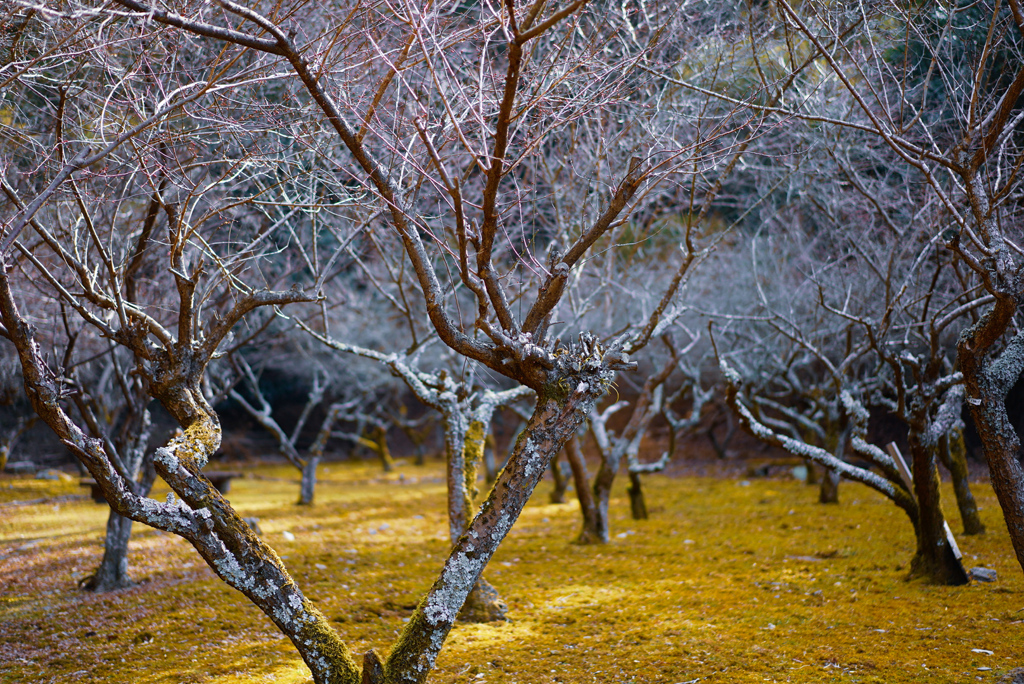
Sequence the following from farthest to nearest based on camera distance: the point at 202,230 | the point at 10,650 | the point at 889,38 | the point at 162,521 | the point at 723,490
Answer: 1. the point at 723,490
2. the point at 202,230
3. the point at 889,38
4. the point at 10,650
5. the point at 162,521

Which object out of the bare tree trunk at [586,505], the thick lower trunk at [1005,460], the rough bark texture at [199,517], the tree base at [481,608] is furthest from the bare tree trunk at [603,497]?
the rough bark texture at [199,517]

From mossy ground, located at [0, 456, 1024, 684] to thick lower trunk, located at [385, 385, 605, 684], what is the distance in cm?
104

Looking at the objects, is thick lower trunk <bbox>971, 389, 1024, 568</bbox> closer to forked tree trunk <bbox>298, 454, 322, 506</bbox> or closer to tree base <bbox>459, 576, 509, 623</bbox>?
tree base <bbox>459, 576, 509, 623</bbox>

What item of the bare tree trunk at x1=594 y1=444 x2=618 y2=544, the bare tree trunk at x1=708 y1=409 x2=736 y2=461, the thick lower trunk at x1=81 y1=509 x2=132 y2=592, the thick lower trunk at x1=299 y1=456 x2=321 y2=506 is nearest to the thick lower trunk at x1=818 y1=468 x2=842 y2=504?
the bare tree trunk at x1=594 y1=444 x2=618 y2=544

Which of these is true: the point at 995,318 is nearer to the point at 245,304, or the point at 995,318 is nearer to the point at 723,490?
the point at 245,304

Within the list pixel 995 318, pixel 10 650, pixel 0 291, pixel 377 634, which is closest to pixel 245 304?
pixel 0 291

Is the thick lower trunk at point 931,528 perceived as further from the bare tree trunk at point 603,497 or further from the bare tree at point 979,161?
the bare tree trunk at point 603,497

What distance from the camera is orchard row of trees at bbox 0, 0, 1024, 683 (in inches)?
143

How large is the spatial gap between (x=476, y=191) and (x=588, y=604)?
15.2 feet

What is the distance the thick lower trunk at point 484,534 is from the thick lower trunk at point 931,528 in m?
3.78

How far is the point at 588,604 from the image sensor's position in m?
6.35

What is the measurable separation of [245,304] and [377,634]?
2955mm

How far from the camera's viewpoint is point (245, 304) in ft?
14.1

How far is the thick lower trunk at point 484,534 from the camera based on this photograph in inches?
143
